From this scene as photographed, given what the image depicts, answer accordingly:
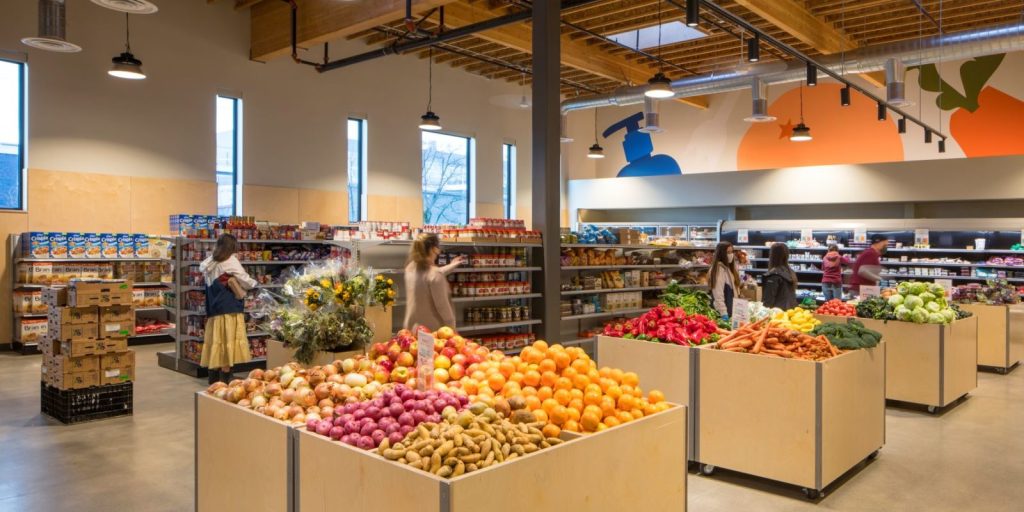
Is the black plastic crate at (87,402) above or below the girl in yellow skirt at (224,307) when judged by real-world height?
below

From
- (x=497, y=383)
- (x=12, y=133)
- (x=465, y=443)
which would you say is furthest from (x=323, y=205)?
(x=465, y=443)

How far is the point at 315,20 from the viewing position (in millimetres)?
10469

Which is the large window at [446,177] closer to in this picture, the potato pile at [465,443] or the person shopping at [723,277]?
the person shopping at [723,277]

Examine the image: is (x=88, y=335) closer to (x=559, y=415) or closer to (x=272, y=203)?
(x=559, y=415)

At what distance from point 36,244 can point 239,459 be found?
7.89m

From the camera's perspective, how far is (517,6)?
34.9 ft

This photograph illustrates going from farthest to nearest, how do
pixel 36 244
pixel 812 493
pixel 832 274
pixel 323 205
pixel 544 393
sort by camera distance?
pixel 323 205 < pixel 832 274 < pixel 36 244 < pixel 812 493 < pixel 544 393

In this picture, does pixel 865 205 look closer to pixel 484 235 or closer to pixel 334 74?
pixel 484 235

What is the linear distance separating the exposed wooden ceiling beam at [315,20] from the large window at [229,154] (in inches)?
34.7

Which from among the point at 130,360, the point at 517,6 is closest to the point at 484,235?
the point at 130,360

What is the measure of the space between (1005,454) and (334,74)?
35.5 ft

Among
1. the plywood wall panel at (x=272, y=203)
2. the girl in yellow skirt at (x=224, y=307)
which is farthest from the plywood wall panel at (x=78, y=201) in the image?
the girl in yellow skirt at (x=224, y=307)

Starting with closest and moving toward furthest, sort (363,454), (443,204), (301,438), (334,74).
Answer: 1. (363,454)
2. (301,438)
3. (334,74)
4. (443,204)

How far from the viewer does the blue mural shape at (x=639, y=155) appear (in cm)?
1642
